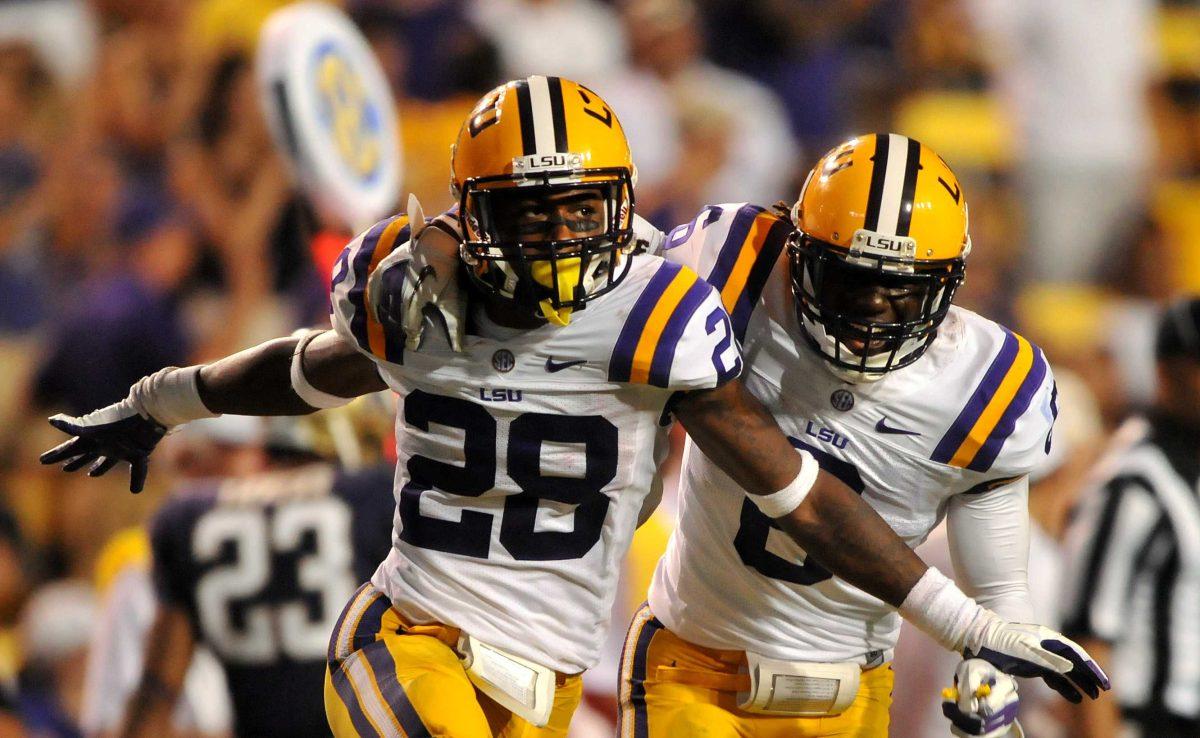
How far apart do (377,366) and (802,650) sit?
0.94 m

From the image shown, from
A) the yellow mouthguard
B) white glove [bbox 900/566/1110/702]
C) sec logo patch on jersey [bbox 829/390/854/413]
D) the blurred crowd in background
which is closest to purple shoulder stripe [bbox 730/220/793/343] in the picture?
sec logo patch on jersey [bbox 829/390/854/413]

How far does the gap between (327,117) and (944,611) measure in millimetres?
2481

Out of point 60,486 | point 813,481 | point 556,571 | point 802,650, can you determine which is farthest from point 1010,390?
point 60,486

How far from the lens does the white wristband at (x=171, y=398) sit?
10.5 feet

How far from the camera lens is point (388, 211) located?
15.7 ft

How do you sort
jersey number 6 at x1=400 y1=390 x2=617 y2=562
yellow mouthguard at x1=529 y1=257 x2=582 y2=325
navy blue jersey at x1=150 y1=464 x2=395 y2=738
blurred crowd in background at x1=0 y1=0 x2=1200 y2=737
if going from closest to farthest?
1. yellow mouthguard at x1=529 y1=257 x2=582 y2=325
2. jersey number 6 at x1=400 y1=390 x2=617 y2=562
3. navy blue jersey at x1=150 y1=464 x2=395 y2=738
4. blurred crowd in background at x1=0 y1=0 x2=1200 y2=737

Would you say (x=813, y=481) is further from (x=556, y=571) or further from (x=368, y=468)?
(x=368, y=468)

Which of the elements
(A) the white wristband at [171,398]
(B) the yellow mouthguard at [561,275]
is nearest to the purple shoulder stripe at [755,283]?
(B) the yellow mouthguard at [561,275]

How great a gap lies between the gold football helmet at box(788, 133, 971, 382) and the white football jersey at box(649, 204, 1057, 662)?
8 cm

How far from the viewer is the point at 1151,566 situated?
14.1 feet

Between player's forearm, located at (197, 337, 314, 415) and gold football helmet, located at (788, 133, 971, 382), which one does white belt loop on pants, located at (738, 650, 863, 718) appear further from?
player's forearm, located at (197, 337, 314, 415)

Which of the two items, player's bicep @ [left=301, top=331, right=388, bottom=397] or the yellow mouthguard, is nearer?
the yellow mouthguard

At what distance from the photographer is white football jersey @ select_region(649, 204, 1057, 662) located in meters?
3.02

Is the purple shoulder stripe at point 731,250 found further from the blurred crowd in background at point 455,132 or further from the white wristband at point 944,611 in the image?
the blurred crowd in background at point 455,132
